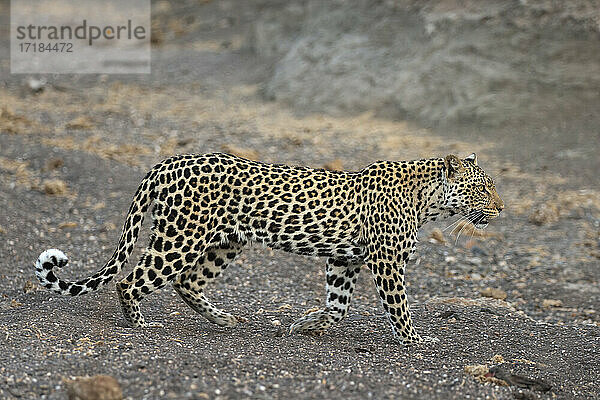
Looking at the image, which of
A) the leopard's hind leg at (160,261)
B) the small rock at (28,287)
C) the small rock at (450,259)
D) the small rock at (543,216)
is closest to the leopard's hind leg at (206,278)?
the leopard's hind leg at (160,261)

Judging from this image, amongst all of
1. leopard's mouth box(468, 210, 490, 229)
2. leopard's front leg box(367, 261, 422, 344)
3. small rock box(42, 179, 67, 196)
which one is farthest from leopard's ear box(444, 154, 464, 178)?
small rock box(42, 179, 67, 196)

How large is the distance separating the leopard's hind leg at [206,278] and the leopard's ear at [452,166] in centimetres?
199

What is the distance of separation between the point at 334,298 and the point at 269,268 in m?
2.34

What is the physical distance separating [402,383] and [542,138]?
32.5ft

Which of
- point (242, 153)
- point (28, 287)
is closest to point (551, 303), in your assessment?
point (242, 153)

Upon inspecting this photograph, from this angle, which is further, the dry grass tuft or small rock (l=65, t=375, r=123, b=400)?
the dry grass tuft

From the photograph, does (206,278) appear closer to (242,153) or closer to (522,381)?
(522,381)

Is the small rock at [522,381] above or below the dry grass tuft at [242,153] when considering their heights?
below

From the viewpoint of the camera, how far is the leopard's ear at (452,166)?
8.02 m

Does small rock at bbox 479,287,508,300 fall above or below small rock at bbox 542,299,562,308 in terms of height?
above

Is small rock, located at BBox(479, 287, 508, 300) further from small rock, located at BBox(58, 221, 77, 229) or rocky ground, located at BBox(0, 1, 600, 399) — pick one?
small rock, located at BBox(58, 221, 77, 229)

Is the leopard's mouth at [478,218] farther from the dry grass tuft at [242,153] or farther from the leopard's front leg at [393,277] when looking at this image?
the dry grass tuft at [242,153]

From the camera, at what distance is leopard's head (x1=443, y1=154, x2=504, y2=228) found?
8062 millimetres

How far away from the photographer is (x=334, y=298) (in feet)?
26.9
